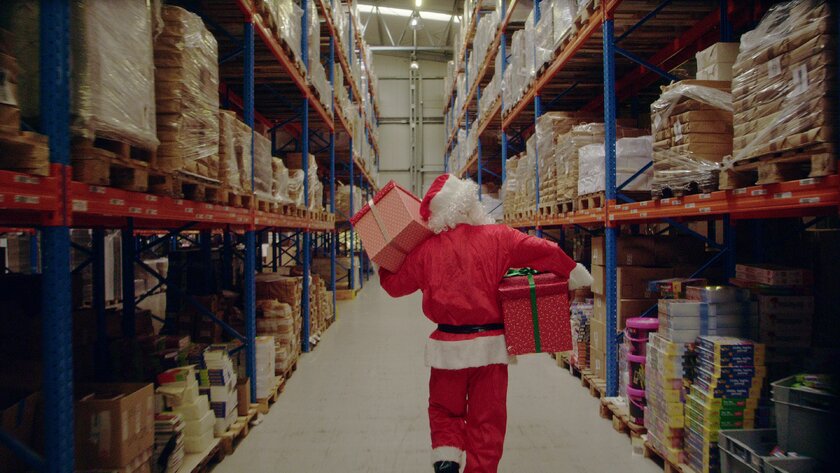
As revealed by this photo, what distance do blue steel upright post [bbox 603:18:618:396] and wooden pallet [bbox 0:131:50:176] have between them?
4.04 m

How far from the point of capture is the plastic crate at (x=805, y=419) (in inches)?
90.0

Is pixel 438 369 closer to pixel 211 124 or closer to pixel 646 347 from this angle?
pixel 646 347

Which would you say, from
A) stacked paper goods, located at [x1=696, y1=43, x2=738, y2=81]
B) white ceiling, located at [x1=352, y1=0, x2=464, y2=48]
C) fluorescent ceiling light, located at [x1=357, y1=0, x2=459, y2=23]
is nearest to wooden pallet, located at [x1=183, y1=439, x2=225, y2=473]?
stacked paper goods, located at [x1=696, y1=43, x2=738, y2=81]

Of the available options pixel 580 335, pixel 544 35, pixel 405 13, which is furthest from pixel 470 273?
pixel 405 13

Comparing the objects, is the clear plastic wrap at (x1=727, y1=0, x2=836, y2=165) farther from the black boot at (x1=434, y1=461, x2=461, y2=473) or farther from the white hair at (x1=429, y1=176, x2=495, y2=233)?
the black boot at (x1=434, y1=461, x2=461, y2=473)

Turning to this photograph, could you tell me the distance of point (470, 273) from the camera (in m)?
2.87

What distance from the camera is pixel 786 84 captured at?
2.38 metres

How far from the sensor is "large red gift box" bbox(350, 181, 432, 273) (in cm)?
300

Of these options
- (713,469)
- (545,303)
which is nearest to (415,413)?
(545,303)

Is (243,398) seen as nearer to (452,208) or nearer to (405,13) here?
(452,208)

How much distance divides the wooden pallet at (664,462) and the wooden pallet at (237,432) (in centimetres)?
316

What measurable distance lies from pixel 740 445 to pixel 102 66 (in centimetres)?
378

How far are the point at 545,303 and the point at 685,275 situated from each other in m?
2.39

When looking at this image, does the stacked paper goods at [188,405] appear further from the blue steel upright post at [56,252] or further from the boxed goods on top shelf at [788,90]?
the boxed goods on top shelf at [788,90]
